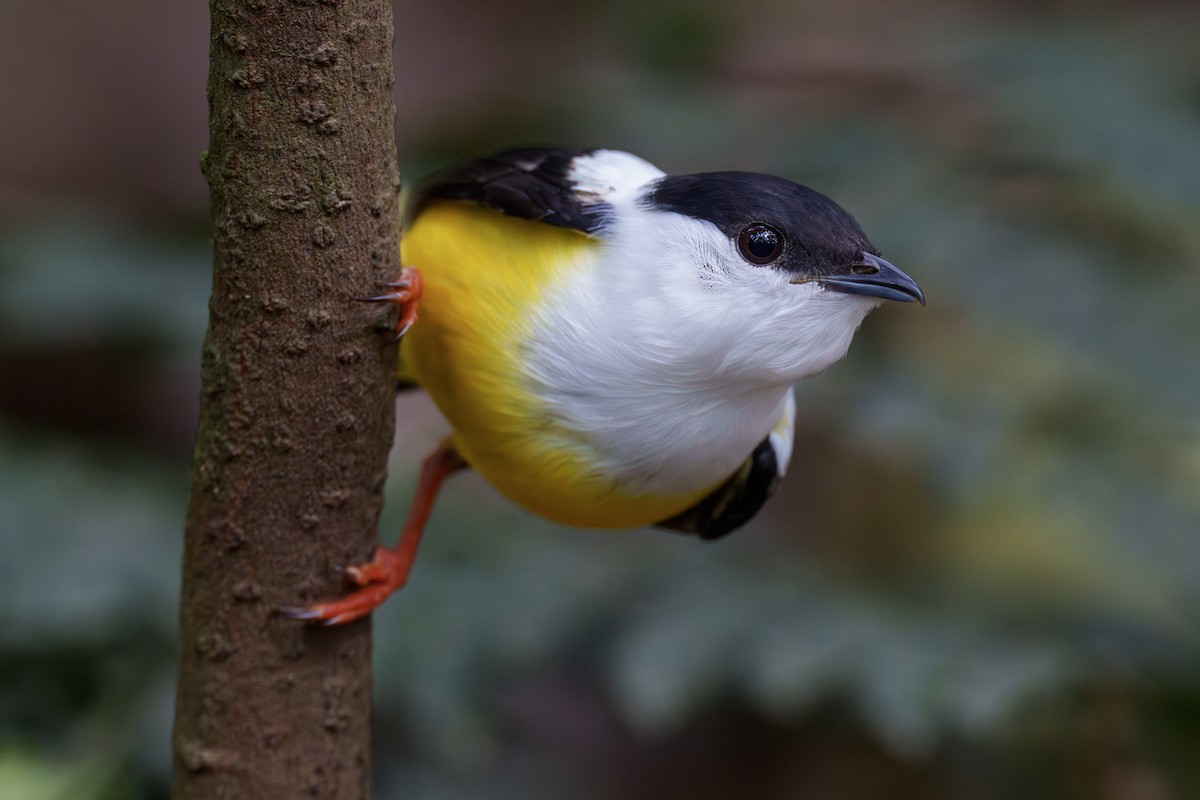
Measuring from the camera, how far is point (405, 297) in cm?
147

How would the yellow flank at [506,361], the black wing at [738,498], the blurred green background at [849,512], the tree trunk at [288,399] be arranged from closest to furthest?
the tree trunk at [288,399], the yellow flank at [506,361], the black wing at [738,498], the blurred green background at [849,512]

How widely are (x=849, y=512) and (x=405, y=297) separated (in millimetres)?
2348

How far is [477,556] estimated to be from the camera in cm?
298

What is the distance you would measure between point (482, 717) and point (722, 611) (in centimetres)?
58

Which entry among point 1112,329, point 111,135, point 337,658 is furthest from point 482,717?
point 111,135

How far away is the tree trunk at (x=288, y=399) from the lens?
1307 millimetres

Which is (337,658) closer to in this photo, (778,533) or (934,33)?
(778,533)

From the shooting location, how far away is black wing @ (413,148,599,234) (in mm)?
1599

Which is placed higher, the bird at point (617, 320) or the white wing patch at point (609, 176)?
the white wing patch at point (609, 176)

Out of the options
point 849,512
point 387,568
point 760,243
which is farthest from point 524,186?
point 849,512

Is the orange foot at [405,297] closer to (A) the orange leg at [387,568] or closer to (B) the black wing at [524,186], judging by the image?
(B) the black wing at [524,186]

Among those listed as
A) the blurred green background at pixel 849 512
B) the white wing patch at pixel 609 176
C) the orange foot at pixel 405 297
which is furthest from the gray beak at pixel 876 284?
the blurred green background at pixel 849 512

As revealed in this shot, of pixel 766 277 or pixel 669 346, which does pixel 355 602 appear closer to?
pixel 669 346

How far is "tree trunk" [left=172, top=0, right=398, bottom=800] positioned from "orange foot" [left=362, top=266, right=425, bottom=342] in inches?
0.7
